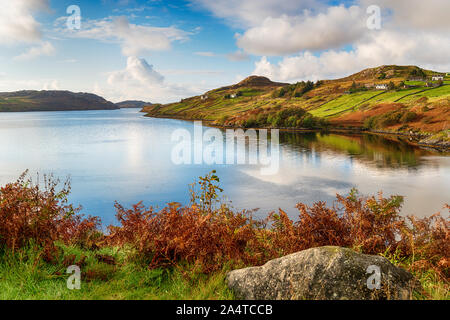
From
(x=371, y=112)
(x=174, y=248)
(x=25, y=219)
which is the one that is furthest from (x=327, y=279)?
(x=371, y=112)

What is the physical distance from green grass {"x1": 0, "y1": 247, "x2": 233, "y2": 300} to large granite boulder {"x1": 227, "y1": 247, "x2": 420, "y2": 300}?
0.60 metres

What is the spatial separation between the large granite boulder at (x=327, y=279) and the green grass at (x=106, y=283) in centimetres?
60

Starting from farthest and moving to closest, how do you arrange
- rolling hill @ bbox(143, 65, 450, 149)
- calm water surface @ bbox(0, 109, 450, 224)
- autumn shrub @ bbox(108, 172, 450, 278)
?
rolling hill @ bbox(143, 65, 450, 149) → calm water surface @ bbox(0, 109, 450, 224) → autumn shrub @ bbox(108, 172, 450, 278)

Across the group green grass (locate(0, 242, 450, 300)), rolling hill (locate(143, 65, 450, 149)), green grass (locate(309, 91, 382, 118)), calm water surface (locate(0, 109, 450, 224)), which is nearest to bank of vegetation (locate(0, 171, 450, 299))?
green grass (locate(0, 242, 450, 300))

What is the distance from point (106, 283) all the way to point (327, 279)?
4.30 meters

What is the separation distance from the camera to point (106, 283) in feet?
20.0

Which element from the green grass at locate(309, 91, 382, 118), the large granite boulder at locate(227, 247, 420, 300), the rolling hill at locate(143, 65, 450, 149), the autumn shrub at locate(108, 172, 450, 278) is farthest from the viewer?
the green grass at locate(309, 91, 382, 118)

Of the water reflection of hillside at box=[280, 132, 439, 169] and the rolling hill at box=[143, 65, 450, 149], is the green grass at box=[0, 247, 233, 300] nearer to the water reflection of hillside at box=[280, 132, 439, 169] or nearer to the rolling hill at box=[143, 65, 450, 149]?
the water reflection of hillside at box=[280, 132, 439, 169]

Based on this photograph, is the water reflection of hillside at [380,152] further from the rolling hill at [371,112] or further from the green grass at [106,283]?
the green grass at [106,283]

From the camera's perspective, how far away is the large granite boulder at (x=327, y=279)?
5.18 m

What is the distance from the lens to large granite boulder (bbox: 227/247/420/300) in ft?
17.0

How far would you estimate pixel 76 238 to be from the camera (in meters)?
9.38

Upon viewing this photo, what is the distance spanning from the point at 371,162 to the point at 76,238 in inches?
1895
